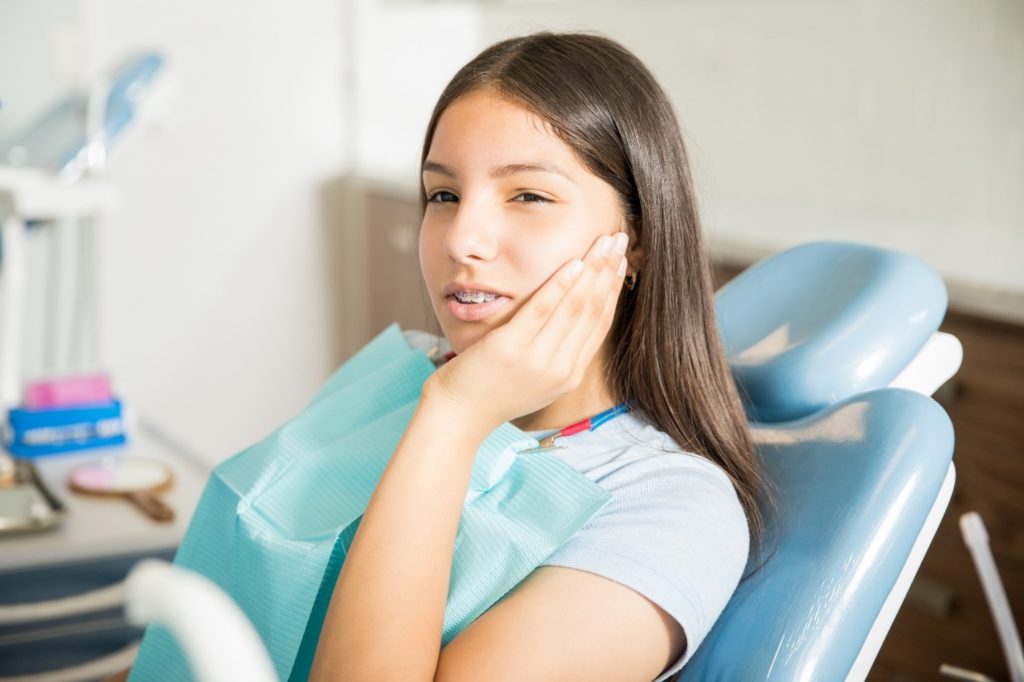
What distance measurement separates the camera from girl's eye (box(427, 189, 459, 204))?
3.23 ft

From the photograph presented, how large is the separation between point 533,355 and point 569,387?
0.05 metres

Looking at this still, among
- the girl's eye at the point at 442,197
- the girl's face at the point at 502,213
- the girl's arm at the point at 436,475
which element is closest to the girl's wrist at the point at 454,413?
the girl's arm at the point at 436,475

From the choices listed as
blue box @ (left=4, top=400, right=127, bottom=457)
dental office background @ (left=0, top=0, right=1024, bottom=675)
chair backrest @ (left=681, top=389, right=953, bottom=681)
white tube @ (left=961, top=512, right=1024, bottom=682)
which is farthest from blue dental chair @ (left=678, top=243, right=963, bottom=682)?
blue box @ (left=4, top=400, right=127, bottom=457)

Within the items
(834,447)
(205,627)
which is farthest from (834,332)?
(205,627)

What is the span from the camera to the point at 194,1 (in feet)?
10.4

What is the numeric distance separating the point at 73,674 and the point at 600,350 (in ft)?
2.88

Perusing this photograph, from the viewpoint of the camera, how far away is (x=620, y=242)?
943 millimetres

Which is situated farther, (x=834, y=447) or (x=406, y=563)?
(x=834, y=447)

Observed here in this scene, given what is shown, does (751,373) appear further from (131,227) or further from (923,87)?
(131,227)

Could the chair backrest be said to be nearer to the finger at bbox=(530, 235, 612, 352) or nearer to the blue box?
the finger at bbox=(530, 235, 612, 352)

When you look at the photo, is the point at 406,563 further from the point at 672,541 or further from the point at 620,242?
the point at 620,242

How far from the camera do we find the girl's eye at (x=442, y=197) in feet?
3.23

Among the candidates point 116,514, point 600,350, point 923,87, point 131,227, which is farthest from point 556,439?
point 131,227

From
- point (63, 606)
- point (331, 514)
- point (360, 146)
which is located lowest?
point (63, 606)
